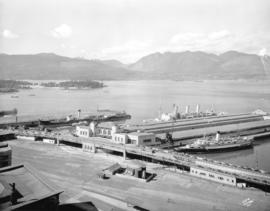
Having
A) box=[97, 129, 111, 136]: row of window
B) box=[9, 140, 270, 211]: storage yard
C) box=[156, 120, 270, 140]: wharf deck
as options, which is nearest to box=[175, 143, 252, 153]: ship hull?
box=[156, 120, 270, 140]: wharf deck

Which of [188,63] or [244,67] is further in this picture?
[188,63]

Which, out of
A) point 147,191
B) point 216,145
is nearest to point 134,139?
point 216,145

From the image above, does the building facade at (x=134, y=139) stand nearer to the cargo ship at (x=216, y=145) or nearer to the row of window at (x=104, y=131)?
the row of window at (x=104, y=131)

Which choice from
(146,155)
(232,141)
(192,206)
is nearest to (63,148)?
(146,155)

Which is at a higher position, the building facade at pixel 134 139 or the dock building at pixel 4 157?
the dock building at pixel 4 157

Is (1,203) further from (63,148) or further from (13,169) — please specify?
(63,148)

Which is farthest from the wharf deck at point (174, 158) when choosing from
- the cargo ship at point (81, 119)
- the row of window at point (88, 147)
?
the cargo ship at point (81, 119)
